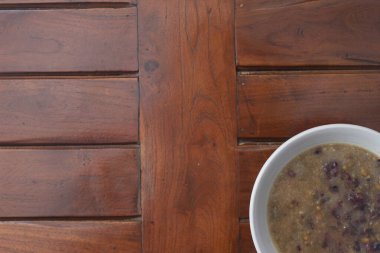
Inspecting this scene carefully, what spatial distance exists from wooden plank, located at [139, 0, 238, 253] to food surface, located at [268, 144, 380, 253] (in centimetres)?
9

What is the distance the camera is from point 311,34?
87 centimetres

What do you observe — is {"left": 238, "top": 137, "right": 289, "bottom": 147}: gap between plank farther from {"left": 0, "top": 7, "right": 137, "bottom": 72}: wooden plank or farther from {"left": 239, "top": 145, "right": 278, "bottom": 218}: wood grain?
{"left": 0, "top": 7, "right": 137, "bottom": 72}: wooden plank

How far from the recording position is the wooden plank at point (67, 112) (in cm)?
88

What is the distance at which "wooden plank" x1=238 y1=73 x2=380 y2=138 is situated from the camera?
0.87 m

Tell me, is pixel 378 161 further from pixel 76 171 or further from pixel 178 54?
pixel 76 171

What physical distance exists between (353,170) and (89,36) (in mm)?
469

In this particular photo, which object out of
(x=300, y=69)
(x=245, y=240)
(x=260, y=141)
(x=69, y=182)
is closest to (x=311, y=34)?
(x=300, y=69)

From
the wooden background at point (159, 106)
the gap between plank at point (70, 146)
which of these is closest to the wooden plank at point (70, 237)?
the wooden background at point (159, 106)

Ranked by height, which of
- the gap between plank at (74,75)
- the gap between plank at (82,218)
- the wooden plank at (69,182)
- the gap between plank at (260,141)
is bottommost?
the gap between plank at (82,218)

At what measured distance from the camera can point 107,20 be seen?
887 mm

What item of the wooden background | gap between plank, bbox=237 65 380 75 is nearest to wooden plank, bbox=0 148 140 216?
the wooden background

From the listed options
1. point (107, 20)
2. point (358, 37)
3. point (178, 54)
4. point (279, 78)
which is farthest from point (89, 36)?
point (358, 37)

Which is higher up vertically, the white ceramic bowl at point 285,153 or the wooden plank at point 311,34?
the wooden plank at point 311,34

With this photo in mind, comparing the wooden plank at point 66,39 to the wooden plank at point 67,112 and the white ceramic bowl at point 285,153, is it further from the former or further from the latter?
the white ceramic bowl at point 285,153
